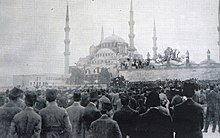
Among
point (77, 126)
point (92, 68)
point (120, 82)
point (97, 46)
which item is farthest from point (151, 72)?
point (77, 126)

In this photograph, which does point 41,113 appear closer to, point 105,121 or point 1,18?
point 105,121

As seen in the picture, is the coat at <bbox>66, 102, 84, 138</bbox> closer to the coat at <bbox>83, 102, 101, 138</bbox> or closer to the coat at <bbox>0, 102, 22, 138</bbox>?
the coat at <bbox>83, 102, 101, 138</bbox>

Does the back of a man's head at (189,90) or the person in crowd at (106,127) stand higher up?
the back of a man's head at (189,90)

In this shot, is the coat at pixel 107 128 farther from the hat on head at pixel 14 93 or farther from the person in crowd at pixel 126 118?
the hat on head at pixel 14 93

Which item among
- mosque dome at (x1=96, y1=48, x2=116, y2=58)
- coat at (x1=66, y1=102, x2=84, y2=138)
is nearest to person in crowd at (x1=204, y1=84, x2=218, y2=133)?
coat at (x1=66, y1=102, x2=84, y2=138)

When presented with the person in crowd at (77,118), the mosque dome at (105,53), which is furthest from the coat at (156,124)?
the mosque dome at (105,53)

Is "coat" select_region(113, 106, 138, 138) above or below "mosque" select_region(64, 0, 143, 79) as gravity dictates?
below

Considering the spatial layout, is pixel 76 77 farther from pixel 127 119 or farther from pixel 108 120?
pixel 108 120
